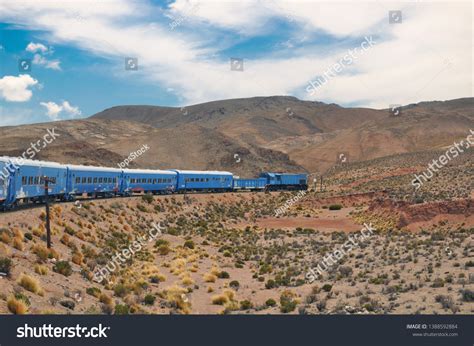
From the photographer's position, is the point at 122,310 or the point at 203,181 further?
the point at 203,181

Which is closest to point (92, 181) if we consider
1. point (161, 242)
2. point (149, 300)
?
point (161, 242)

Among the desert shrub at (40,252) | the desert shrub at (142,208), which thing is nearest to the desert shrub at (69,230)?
the desert shrub at (40,252)

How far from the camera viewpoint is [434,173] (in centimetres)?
8069

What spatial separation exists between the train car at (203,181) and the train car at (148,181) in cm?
184

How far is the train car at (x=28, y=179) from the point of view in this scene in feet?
98.8

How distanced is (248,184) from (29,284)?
7028 cm

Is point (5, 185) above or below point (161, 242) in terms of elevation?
above

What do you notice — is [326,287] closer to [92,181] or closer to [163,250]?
[163,250]

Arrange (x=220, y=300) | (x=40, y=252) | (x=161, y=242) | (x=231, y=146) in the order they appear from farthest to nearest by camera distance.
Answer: (x=231, y=146)
(x=161, y=242)
(x=220, y=300)
(x=40, y=252)

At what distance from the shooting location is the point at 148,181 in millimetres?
61000

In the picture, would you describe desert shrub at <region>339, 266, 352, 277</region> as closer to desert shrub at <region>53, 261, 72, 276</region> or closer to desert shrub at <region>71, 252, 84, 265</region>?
desert shrub at <region>71, 252, 84, 265</region>

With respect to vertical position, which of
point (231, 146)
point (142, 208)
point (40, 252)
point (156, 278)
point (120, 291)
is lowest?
point (156, 278)

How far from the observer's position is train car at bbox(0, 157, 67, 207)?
30.1m
